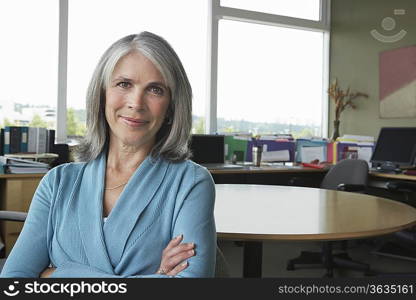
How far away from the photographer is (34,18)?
14.9 feet

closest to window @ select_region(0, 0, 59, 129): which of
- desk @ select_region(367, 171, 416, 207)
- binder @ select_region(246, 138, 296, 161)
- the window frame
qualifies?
the window frame

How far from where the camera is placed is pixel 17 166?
→ 3.51m

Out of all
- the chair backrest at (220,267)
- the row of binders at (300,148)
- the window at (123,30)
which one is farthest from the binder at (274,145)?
the chair backrest at (220,267)

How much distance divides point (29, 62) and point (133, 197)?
3773mm

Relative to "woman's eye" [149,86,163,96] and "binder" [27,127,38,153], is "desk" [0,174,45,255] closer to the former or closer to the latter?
"binder" [27,127,38,153]

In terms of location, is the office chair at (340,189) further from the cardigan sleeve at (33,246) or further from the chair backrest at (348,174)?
the cardigan sleeve at (33,246)

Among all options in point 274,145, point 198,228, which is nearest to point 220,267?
point 198,228

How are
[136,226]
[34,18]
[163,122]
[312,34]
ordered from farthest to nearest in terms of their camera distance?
[312,34] < [34,18] < [163,122] < [136,226]

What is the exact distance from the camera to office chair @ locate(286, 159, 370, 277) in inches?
148

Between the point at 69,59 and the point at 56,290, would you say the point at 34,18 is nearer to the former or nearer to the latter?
the point at 69,59

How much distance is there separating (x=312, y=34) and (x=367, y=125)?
1.50 metres

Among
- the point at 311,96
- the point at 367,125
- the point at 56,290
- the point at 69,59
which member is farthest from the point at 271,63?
the point at 56,290

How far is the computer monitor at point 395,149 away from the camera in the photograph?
473 centimetres

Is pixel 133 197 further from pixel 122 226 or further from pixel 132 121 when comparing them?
pixel 132 121
